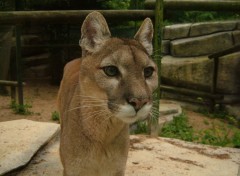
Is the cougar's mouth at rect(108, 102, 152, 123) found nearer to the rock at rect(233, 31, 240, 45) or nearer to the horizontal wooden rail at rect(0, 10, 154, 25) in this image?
the horizontal wooden rail at rect(0, 10, 154, 25)

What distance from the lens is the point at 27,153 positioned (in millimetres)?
4172

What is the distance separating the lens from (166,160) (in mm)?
4602

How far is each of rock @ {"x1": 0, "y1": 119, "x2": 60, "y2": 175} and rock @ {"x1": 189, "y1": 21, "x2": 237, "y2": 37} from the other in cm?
669

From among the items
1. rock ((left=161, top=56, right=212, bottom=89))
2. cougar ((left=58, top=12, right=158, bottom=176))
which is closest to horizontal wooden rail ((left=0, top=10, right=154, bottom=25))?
cougar ((left=58, top=12, right=158, bottom=176))

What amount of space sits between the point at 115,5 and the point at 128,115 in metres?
9.38

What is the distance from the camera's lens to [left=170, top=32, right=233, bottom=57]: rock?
10.4m

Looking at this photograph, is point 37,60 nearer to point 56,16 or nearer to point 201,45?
point 201,45

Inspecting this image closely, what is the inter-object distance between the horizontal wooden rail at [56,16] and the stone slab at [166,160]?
57.2 inches

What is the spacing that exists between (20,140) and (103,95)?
198 centimetres

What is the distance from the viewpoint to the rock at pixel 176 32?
1122 centimetres

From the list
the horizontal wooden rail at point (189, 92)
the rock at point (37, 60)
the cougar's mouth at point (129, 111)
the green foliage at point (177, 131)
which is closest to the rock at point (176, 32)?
the horizontal wooden rail at point (189, 92)

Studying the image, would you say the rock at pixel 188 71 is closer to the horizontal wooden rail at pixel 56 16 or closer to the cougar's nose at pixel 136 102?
the horizontal wooden rail at pixel 56 16

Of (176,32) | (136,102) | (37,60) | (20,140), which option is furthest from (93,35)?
(37,60)

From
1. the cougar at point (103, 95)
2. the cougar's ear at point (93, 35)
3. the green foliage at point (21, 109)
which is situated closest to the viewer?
the cougar at point (103, 95)
